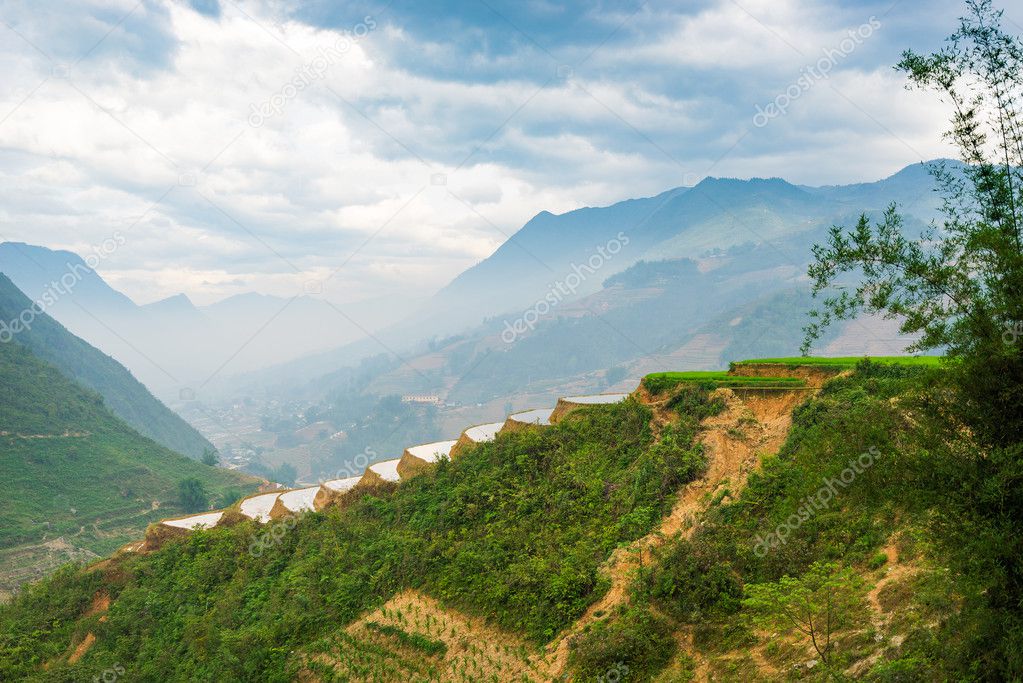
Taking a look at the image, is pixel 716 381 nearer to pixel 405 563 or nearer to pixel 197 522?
pixel 405 563

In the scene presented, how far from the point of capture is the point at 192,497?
68.2 m

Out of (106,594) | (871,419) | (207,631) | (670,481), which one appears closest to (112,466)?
(106,594)

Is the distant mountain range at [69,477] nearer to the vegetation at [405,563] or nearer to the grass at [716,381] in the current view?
the vegetation at [405,563]

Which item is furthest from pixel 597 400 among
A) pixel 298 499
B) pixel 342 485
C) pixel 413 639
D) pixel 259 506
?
pixel 259 506

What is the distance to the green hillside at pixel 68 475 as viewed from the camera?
178ft

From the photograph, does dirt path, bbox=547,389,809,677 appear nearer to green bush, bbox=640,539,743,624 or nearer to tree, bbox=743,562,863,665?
green bush, bbox=640,539,743,624

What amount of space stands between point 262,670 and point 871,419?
50.8 ft

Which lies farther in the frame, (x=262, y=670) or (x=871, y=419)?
(x=262, y=670)

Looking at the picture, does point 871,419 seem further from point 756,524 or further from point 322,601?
point 322,601

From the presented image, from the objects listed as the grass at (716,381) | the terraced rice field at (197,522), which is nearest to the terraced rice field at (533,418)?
the grass at (716,381)

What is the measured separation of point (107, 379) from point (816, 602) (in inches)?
5390

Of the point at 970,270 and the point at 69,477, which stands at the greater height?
the point at 970,270

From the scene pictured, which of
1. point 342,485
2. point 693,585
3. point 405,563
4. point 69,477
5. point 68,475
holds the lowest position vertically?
point 69,477

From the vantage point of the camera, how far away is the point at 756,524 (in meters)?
12.9
